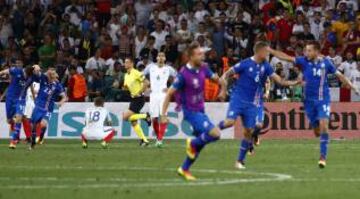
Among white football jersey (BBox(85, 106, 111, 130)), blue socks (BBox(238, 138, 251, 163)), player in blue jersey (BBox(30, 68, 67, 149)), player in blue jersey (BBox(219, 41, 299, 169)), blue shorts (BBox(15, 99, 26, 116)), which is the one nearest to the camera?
blue socks (BBox(238, 138, 251, 163))

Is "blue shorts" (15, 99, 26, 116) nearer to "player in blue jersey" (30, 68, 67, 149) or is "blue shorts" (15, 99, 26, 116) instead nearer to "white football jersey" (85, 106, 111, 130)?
"player in blue jersey" (30, 68, 67, 149)

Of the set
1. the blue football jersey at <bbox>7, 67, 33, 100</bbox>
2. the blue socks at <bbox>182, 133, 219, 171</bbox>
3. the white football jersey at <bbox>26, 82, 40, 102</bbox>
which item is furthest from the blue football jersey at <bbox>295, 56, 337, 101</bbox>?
the white football jersey at <bbox>26, 82, 40, 102</bbox>

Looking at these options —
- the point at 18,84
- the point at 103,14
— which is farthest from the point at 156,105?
the point at 103,14

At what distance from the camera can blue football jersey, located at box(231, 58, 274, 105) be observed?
22.0 metres

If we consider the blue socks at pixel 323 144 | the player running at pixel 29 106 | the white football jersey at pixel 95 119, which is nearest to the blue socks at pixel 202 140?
the blue socks at pixel 323 144

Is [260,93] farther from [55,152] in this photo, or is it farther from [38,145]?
[38,145]

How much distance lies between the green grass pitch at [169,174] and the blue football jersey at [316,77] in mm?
1316

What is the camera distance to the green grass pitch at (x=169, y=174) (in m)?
15.8

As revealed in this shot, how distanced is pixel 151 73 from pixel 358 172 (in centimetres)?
1231

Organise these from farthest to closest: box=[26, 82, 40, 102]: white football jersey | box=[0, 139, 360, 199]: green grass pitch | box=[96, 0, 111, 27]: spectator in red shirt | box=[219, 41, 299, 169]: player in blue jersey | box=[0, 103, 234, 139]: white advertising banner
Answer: box=[96, 0, 111, 27]: spectator in red shirt
box=[0, 103, 234, 139]: white advertising banner
box=[26, 82, 40, 102]: white football jersey
box=[219, 41, 299, 169]: player in blue jersey
box=[0, 139, 360, 199]: green grass pitch

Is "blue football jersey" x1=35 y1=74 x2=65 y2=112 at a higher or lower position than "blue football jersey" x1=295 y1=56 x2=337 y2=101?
lower

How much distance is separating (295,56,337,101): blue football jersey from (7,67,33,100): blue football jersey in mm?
10818

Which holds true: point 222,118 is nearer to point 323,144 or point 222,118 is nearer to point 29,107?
point 29,107

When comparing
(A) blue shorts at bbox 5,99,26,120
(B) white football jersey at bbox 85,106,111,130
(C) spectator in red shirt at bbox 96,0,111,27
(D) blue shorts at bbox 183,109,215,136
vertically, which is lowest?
(B) white football jersey at bbox 85,106,111,130
